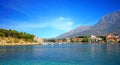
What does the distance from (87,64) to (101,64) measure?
10.3 feet

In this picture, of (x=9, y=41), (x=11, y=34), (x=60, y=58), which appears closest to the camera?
(x=60, y=58)

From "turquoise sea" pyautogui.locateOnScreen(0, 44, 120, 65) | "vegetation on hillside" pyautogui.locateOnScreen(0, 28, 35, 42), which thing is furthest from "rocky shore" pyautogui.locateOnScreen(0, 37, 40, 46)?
"turquoise sea" pyautogui.locateOnScreen(0, 44, 120, 65)

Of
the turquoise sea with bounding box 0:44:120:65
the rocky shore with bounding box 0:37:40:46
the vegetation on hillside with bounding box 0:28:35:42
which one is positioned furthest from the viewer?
the vegetation on hillside with bounding box 0:28:35:42

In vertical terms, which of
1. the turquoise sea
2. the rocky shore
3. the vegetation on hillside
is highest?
the vegetation on hillside

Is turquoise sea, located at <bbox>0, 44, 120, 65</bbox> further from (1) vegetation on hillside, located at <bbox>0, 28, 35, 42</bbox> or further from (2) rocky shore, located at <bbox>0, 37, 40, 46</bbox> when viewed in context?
(1) vegetation on hillside, located at <bbox>0, 28, 35, 42</bbox>

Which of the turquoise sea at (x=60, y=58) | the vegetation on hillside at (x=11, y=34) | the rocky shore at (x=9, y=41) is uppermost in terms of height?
the vegetation on hillside at (x=11, y=34)

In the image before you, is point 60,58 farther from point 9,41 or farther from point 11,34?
point 11,34

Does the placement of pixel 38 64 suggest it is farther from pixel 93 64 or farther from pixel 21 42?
pixel 21 42

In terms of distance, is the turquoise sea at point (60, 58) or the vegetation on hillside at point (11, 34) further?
the vegetation on hillside at point (11, 34)

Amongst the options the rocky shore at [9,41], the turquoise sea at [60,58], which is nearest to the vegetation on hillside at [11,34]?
the rocky shore at [9,41]

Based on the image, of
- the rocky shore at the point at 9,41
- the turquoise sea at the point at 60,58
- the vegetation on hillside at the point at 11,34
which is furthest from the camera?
the vegetation on hillside at the point at 11,34

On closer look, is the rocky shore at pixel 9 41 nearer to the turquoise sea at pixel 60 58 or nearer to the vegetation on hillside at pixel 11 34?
the vegetation on hillside at pixel 11 34

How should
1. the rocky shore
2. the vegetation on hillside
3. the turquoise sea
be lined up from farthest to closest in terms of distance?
the vegetation on hillside
the rocky shore
the turquoise sea

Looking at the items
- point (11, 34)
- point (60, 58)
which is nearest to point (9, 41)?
point (11, 34)
